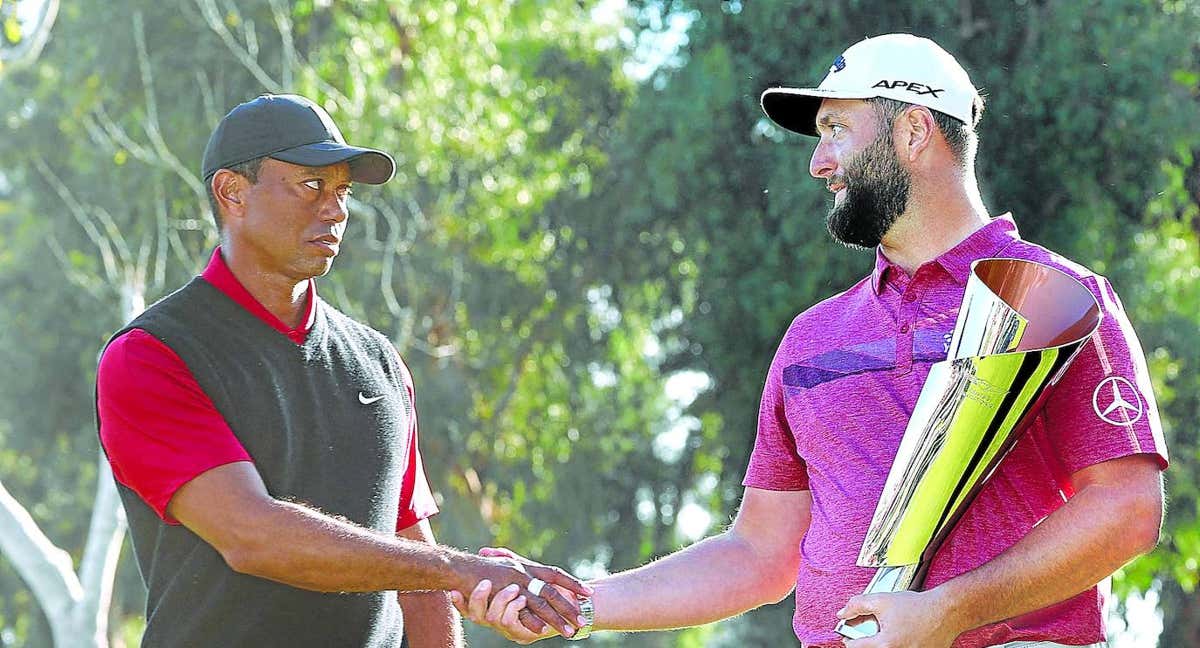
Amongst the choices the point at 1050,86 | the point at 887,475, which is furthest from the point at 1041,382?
the point at 1050,86

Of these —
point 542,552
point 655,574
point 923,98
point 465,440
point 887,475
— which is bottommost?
point 542,552

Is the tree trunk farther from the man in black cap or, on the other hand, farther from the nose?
the nose

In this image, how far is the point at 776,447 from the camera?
432cm

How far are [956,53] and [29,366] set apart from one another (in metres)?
13.9

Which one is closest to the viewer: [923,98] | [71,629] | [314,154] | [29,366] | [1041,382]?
[1041,382]

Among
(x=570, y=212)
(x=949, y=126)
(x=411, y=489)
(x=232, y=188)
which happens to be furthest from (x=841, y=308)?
(x=570, y=212)

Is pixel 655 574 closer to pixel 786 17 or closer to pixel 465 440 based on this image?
pixel 786 17

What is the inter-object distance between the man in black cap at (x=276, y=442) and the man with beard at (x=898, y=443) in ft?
1.09

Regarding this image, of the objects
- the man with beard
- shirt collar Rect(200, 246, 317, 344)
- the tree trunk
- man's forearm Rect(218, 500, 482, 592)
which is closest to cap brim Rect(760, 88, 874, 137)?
the man with beard

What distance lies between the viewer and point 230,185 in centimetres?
452

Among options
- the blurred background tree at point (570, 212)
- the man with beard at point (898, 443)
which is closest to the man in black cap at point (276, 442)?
the man with beard at point (898, 443)

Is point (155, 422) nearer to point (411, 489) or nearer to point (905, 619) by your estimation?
point (411, 489)

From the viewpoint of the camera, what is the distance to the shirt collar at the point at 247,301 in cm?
438

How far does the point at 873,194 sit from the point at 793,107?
1.41ft
